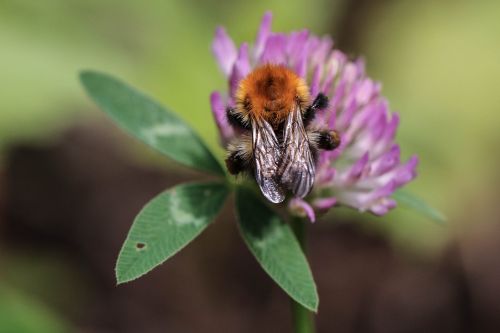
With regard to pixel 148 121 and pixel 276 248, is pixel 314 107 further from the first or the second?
pixel 148 121

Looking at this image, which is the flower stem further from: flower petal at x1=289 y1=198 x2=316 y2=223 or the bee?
the bee

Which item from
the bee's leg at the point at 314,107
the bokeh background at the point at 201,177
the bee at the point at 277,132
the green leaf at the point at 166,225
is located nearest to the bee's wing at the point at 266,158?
the bee at the point at 277,132

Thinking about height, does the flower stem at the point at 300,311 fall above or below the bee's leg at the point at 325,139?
below

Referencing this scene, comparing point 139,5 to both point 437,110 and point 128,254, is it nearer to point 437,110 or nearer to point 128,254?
point 437,110

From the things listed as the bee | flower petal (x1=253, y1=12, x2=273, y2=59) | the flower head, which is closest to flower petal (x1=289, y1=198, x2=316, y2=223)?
the flower head

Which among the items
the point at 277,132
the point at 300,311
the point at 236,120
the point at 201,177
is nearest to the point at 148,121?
the point at 236,120

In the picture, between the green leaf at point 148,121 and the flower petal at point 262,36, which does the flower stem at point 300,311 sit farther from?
the flower petal at point 262,36
